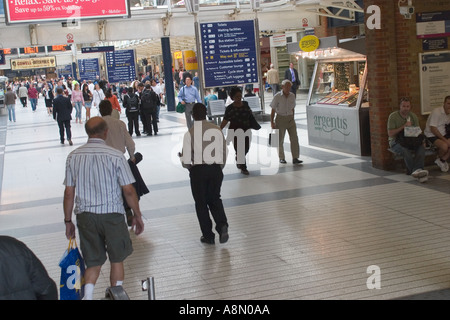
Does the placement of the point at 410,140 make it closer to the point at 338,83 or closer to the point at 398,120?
the point at 398,120

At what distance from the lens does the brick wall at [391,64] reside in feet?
33.8

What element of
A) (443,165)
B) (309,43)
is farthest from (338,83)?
(443,165)

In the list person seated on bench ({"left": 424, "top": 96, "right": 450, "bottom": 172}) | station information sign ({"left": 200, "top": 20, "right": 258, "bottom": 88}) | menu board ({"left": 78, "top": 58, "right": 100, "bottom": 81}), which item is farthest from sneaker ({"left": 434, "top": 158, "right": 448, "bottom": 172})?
menu board ({"left": 78, "top": 58, "right": 100, "bottom": 81})

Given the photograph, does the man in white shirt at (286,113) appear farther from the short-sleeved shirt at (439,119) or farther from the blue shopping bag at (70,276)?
the blue shopping bag at (70,276)

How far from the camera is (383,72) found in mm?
10414

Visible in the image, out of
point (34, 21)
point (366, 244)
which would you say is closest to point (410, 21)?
point (366, 244)

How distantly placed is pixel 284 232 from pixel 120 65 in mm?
21763

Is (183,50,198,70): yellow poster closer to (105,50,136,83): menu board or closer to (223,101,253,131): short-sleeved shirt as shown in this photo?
(105,50,136,83): menu board

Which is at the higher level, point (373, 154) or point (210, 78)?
point (210, 78)

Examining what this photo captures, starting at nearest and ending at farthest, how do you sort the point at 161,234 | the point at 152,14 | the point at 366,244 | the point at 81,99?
the point at 366,244
the point at 161,234
the point at 152,14
the point at 81,99

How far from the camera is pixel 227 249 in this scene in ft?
22.5

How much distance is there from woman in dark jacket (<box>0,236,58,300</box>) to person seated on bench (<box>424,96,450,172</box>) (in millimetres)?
8138

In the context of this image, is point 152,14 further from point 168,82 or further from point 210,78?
point 210,78

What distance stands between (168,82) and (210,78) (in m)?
8.60
